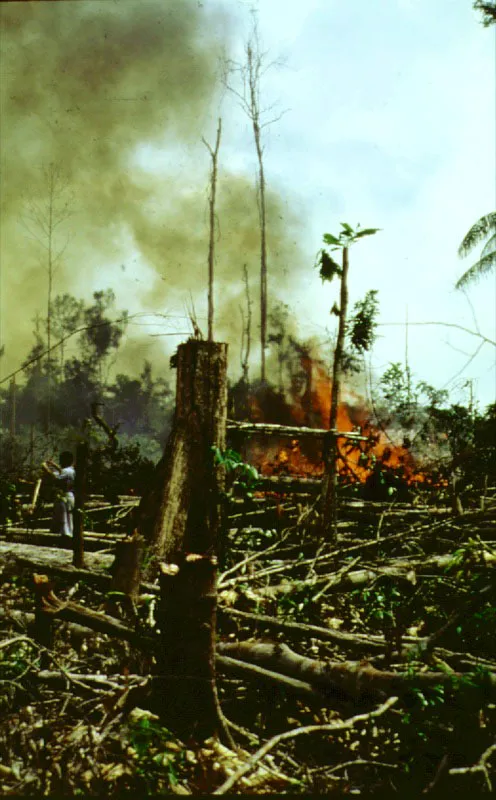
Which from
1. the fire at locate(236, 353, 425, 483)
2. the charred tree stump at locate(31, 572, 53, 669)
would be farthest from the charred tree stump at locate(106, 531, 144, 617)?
the fire at locate(236, 353, 425, 483)

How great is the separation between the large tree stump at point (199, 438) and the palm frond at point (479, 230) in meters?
17.6

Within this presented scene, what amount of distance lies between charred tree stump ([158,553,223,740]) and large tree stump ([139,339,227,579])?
13 cm

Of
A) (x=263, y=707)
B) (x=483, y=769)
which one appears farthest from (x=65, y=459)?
(x=483, y=769)

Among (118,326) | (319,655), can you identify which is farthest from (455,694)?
(118,326)

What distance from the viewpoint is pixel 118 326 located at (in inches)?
1319

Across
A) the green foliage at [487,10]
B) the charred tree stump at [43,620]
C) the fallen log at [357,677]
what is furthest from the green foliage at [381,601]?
the green foliage at [487,10]

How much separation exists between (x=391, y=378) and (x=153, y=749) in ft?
46.2

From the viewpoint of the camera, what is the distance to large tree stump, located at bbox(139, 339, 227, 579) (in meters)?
3.78

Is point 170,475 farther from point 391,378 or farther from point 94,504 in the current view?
point 391,378

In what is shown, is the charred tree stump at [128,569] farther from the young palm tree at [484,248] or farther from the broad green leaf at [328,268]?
the young palm tree at [484,248]

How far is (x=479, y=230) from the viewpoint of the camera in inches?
784

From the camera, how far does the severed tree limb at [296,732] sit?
3.02 meters

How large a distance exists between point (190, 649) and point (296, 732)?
0.77m

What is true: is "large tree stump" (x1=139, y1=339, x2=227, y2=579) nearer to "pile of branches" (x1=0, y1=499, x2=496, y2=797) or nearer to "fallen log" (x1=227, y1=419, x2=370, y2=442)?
"fallen log" (x1=227, y1=419, x2=370, y2=442)
